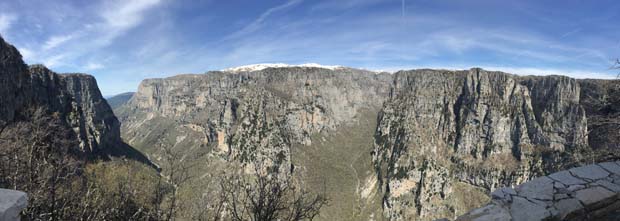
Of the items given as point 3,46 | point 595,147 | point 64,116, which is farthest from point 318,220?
point 595,147

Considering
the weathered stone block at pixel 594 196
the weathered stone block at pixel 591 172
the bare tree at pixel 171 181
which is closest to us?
the weathered stone block at pixel 594 196

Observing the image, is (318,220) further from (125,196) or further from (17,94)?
(125,196)

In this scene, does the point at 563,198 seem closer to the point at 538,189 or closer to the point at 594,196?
the point at 538,189

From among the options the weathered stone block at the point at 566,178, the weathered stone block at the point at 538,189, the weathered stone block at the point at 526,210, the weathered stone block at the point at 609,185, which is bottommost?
the weathered stone block at the point at 526,210

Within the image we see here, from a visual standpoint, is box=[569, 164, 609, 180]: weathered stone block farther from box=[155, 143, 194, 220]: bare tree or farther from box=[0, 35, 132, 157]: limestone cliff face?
box=[0, 35, 132, 157]: limestone cliff face

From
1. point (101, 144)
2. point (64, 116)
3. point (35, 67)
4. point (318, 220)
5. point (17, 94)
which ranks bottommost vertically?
point (318, 220)

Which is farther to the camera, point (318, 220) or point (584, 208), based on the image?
point (318, 220)

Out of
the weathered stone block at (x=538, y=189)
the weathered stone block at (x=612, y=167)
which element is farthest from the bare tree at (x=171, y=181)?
the weathered stone block at (x=612, y=167)

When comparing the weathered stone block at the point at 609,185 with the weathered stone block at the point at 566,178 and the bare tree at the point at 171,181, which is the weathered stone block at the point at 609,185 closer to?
the weathered stone block at the point at 566,178
